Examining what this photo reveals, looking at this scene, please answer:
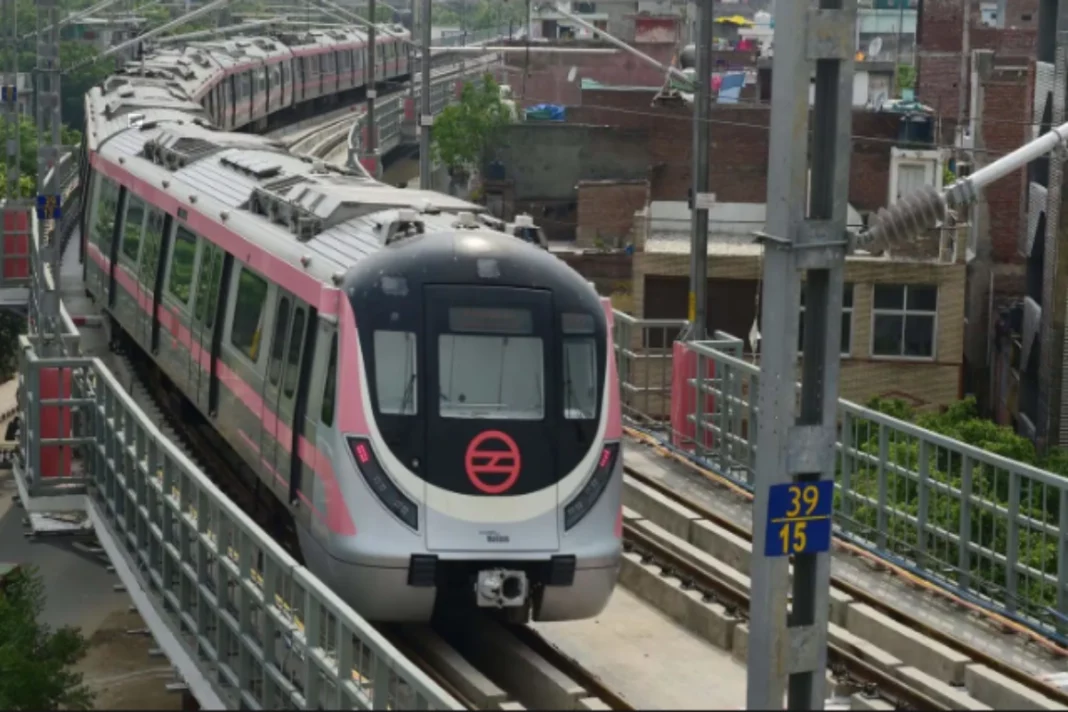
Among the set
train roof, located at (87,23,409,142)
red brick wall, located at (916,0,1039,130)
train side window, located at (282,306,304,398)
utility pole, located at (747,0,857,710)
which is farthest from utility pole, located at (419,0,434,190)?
red brick wall, located at (916,0,1039,130)

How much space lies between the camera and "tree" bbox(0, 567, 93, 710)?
1717cm

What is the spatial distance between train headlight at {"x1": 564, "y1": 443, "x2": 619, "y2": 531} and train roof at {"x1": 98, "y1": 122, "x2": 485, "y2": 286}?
1889 mm

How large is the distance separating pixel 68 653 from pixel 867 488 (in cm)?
710

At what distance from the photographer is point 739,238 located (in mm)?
42938

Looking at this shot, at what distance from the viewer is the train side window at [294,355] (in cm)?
1373

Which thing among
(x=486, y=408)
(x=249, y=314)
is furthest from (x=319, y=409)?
(x=249, y=314)

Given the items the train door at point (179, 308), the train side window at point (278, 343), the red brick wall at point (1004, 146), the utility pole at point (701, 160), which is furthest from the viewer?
the red brick wall at point (1004, 146)

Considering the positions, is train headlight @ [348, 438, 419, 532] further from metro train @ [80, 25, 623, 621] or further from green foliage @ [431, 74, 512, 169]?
green foliage @ [431, 74, 512, 169]

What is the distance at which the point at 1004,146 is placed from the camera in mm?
42625

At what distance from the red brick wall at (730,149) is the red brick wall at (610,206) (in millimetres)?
1442

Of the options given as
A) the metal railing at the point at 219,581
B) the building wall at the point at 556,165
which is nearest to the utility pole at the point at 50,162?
the metal railing at the point at 219,581

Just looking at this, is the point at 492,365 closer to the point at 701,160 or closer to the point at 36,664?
the point at 36,664

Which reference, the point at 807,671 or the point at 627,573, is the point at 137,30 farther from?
the point at 807,671

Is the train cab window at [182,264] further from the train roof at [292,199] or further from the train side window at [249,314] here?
the train side window at [249,314]
